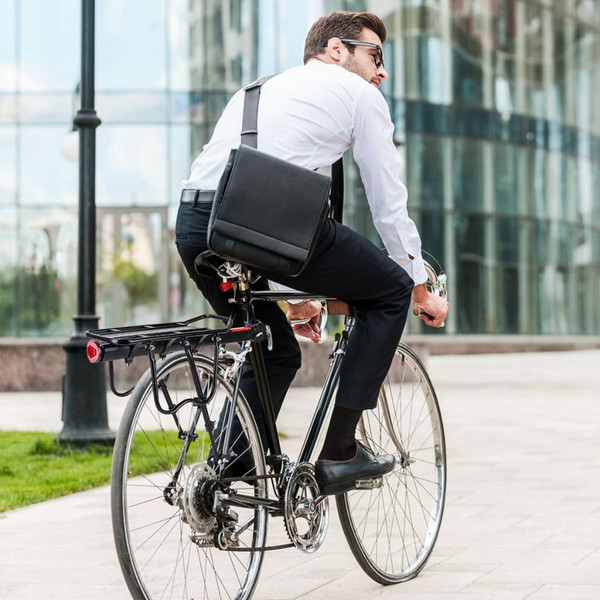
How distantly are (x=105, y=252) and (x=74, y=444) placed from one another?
61.0 ft

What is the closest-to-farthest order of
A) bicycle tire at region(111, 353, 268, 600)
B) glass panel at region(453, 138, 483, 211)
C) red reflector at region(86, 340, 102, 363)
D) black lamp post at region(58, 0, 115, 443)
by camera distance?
1. red reflector at region(86, 340, 102, 363)
2. bicycle tire at region(111, 353, 268, 600)
3. black lamp post at region(58, 0, 115, 443)
4. glass panel at region(453, 138, 483, 211)

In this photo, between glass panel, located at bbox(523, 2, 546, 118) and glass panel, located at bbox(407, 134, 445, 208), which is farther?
glass panel, located at bbox(523, 2, 546, 118)

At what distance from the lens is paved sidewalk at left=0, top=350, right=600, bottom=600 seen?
14.1 feet

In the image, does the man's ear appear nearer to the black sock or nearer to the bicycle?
the bicycle

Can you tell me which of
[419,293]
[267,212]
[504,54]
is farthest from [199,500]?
[504,54]

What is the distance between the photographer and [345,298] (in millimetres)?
3967

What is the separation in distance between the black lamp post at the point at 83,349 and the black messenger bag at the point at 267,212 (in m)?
5.44

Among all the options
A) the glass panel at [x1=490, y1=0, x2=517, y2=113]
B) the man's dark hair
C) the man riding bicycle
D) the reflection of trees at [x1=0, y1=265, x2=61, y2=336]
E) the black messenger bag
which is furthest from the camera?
the glass panel at [x1=490, y1=0, x2=517, y2=113]

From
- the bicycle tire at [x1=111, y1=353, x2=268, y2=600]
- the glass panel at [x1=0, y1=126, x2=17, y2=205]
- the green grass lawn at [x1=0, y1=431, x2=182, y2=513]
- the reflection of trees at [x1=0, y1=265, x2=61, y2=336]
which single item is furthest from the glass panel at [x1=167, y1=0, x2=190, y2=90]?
the bicycle tire at [x1=111, y1=353, x2=268, y2=600]

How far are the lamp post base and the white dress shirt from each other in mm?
5201

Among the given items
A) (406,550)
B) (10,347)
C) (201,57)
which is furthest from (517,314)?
(406,550)

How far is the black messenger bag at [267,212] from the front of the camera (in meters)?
3.57

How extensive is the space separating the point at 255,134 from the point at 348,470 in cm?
112

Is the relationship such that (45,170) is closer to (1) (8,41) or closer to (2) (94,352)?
(1) (8,41)
